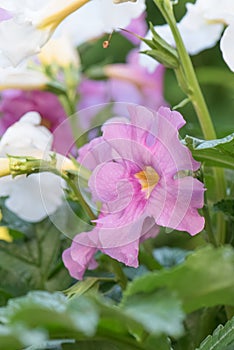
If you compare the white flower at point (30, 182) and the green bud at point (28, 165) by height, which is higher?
the green bud at point (28, 165)

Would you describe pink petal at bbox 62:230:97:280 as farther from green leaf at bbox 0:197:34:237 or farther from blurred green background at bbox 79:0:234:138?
blurred green background at bbox 79:0:234:138

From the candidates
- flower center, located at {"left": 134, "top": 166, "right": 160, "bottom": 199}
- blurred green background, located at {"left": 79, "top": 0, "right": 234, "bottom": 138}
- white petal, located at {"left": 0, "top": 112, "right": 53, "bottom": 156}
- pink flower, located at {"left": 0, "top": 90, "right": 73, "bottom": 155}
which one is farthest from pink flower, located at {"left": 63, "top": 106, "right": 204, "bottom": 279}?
blurred green background, located at {"left": 79, "top": 0, "right": 234, "bottom": 138}

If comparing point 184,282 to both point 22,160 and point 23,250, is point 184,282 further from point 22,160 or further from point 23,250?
point 23,250

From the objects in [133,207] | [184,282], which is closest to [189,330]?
[133,207]

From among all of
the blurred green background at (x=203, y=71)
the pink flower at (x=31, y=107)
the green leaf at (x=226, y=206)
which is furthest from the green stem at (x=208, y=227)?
the blurred green background at (x=203, y=71)

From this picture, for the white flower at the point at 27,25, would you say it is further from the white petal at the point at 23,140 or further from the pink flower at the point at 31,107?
the pink flower at the point at 31,107

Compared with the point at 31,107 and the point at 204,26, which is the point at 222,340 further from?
the point at 31,107

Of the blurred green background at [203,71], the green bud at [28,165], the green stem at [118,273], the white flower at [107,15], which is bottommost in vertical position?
the blurred green background at [203,71]
